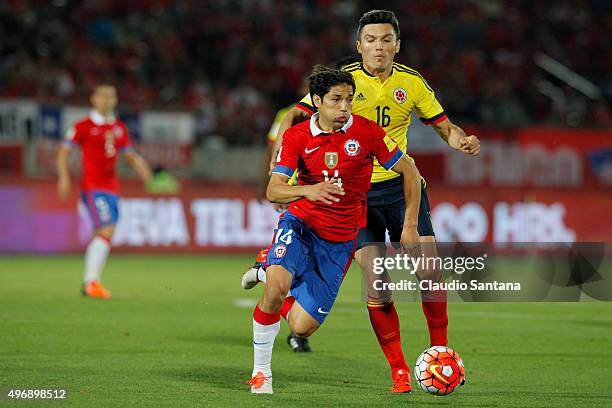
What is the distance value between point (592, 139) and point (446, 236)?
156 inches

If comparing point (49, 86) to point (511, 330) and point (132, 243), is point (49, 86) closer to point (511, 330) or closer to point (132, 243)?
point (132, 243)

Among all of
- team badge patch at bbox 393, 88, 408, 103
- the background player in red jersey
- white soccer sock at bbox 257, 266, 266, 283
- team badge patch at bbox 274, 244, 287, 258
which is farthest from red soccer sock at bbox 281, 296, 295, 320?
the background player in red jersey

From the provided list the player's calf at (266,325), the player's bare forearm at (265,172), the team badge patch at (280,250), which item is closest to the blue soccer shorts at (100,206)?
the player's bare forearm at (265,172)

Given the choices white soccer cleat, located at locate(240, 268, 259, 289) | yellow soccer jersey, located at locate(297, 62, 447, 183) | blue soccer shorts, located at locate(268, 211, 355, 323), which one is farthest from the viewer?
white soccer cleat, located at locate(240, 268, 259, 289)

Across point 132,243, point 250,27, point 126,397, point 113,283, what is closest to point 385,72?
point 126,397

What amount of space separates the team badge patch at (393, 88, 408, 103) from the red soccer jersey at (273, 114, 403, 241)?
0.53 m

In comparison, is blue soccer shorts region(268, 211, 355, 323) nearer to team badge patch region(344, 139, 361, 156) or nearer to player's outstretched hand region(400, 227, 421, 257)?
player's outstretched hand region(400, 227, 421, 257)

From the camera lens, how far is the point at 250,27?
78.5ft

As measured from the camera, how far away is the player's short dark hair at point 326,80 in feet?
21.7

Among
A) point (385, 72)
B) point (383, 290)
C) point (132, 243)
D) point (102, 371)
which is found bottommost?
point (132, 243)

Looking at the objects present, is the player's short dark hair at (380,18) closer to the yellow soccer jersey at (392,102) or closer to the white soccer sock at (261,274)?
the yellow soccer jersey at (392,102)

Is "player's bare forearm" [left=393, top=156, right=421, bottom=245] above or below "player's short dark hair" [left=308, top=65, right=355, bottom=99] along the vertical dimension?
below

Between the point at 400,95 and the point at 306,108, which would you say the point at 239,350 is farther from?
the point at 400,95

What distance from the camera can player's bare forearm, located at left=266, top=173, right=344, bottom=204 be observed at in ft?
21.0
